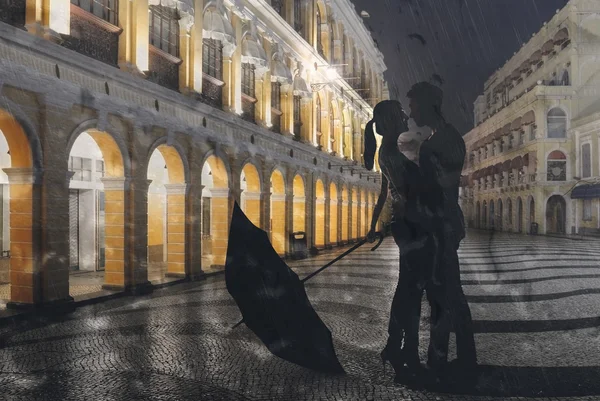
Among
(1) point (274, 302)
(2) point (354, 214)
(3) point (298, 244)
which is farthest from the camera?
(2) point (354, 214)

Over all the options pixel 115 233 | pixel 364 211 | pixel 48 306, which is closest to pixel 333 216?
pixel 364 211

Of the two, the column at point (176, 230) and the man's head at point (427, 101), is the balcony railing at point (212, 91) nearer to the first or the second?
the column at point (176, 230)

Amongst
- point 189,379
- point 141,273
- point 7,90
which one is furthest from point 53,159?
point 189,379

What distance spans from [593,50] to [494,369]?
4073 cm

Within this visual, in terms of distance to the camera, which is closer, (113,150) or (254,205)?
(113,150)

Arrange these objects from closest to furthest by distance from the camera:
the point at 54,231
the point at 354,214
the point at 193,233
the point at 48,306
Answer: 1. the point at 48,306
2. the point at 54,231
3. the point at 193,233
4. the point at 354,214

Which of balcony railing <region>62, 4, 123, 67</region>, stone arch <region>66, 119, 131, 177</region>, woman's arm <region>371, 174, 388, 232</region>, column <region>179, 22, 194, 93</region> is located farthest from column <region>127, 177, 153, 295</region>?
woman's arm <region>371, 174, 388, 232</region>

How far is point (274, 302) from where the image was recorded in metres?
5.12

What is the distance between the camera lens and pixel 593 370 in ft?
17.3

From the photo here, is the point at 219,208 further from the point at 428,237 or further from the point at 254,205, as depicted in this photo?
the point at 428,237

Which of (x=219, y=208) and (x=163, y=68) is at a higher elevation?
(x=163, y=68)

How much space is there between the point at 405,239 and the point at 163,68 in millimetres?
9896

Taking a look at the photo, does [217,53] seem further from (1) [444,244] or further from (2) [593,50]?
(2) [593,50]

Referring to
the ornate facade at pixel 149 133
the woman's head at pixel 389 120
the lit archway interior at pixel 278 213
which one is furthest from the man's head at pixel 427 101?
the lit archway interior at pixel 278 213
